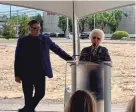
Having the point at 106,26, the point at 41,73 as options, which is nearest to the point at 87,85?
the point at 41,73

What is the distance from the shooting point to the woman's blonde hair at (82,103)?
88.0 inches

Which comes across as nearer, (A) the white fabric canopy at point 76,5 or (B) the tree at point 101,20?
(A) the white fabric canopy at point 76,5

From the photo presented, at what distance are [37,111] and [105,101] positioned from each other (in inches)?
112

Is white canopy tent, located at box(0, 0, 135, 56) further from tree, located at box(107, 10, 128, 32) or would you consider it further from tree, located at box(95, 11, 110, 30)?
tree, located at box(107, 10, 128, 32)

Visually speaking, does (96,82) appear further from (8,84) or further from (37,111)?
(8,84)

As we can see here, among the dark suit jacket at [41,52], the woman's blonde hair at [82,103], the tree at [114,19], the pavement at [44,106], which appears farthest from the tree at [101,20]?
the woman's blonde hair at [82,103]

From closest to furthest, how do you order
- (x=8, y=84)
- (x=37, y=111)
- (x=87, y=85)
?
(x=87, y=85) → (x=37, y=111) → (x=8, y=84)

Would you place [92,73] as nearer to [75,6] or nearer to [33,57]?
[33,57]

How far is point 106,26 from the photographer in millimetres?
45500

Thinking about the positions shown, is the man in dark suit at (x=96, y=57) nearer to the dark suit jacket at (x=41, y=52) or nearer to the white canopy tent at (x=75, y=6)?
the dark suit jacket at (x=41, y=52)

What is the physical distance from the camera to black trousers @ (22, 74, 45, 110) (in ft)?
17.0

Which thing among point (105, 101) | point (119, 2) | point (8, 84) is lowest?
point (8, 84)

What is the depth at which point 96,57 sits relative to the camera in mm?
4367

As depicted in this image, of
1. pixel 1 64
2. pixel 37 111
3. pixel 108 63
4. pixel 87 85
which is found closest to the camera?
pixel 87 85
